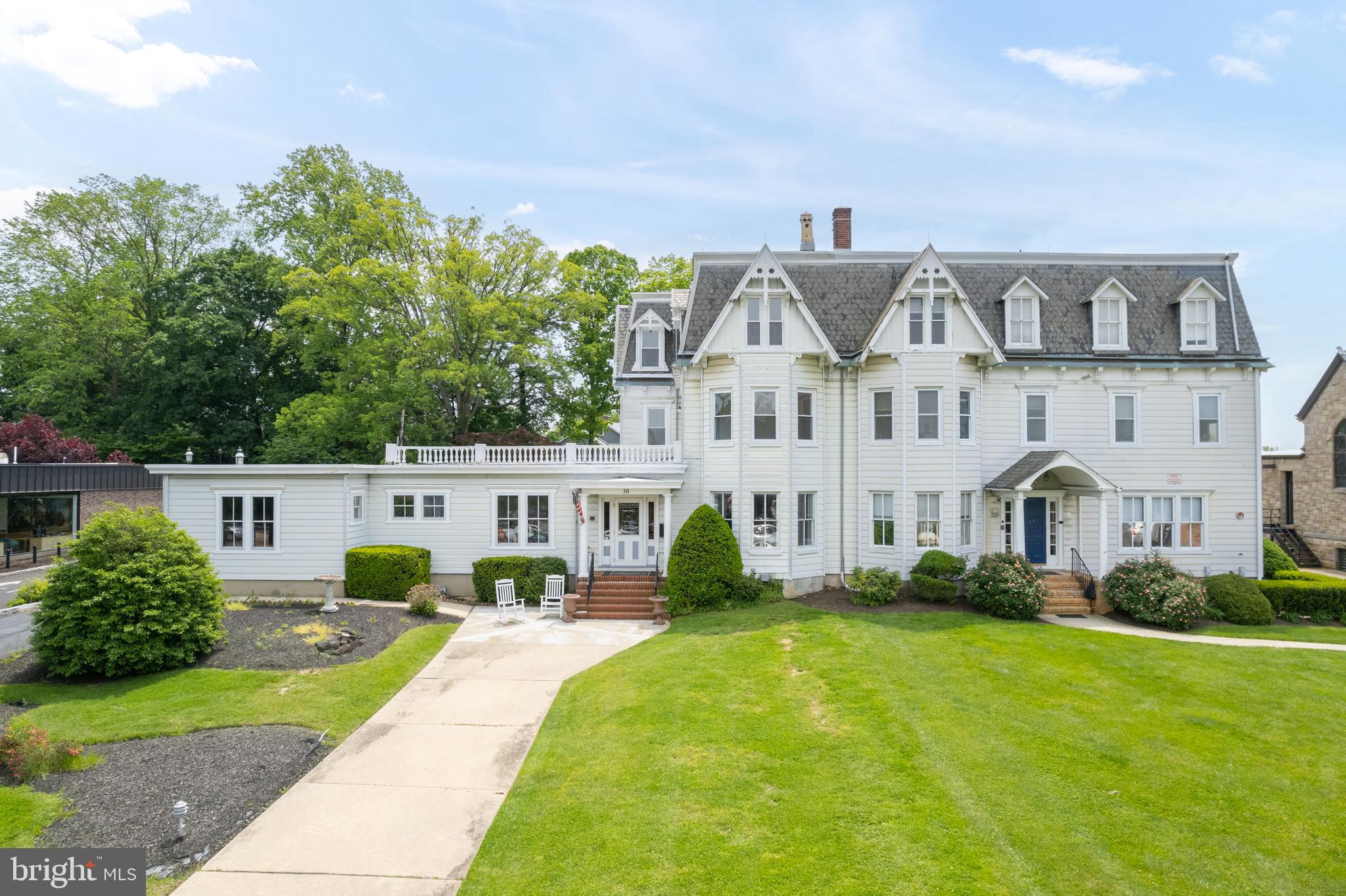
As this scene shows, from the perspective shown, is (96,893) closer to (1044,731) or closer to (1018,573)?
(1044,731)

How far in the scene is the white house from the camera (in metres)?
20.4

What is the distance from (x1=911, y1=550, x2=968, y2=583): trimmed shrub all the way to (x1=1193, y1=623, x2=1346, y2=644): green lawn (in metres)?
6.04

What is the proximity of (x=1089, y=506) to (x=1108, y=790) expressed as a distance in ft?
50.1

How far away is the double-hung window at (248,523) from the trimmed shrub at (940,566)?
811 inches

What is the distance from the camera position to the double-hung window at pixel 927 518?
2045cm

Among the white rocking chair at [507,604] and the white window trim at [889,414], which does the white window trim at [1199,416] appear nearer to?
the white window trim at [889,414]

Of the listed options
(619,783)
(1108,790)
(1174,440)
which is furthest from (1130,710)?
(1174,440)

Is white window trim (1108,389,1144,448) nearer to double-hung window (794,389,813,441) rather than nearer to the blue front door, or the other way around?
the blue front door

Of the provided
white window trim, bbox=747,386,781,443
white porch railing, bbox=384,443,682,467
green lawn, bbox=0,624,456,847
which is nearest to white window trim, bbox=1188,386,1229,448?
white window trim, bbox=747,386,781,443

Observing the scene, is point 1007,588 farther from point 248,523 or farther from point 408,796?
point 248,523

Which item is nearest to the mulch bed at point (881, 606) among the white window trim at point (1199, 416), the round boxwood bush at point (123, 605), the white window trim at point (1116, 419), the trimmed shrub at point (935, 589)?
the trimmed shrub at point (935, 589)

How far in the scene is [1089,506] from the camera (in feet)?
69.2

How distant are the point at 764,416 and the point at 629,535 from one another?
244 inches

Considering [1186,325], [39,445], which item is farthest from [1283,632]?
[39,445]
